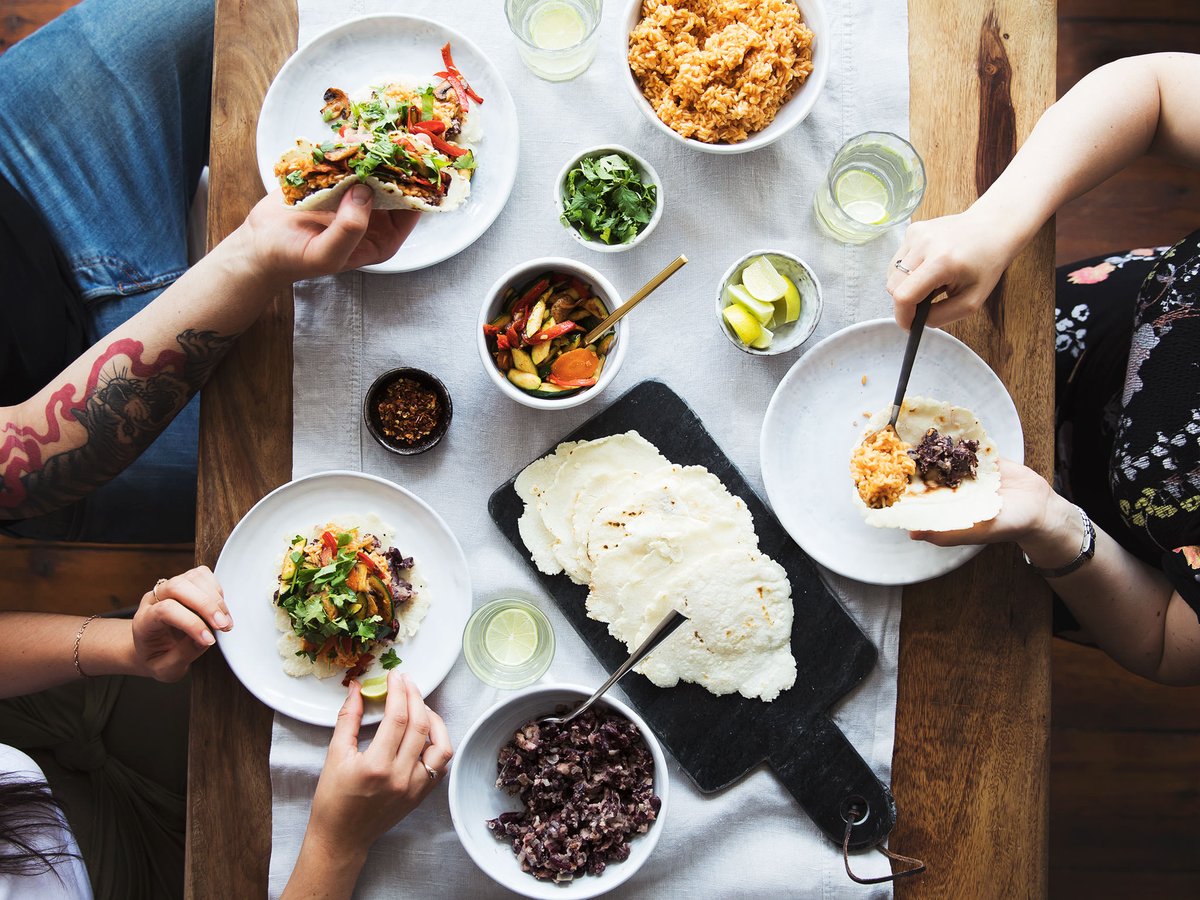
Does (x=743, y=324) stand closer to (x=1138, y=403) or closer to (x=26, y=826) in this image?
(x=1138, y=403)

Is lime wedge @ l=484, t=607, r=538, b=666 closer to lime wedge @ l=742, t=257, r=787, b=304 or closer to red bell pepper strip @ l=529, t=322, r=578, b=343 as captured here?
red bell pepper strip @ l=529, t=322, r=578, b=343

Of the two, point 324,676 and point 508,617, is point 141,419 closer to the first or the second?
point 324,676

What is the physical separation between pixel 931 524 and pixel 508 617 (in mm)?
1064

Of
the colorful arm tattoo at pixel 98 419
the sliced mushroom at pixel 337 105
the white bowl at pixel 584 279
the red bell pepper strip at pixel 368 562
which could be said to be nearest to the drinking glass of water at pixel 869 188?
the white bowl at pixel 584 279

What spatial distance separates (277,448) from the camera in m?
2.17

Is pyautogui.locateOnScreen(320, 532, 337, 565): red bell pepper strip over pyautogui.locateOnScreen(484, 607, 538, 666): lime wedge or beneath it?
over

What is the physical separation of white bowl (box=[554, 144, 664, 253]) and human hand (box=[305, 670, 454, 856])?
118 cm

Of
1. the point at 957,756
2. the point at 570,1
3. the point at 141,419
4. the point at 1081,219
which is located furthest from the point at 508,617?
the point at 1081,219

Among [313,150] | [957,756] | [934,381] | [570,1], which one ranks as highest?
[570,1]

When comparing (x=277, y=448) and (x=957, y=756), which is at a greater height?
(x=277, y=448)

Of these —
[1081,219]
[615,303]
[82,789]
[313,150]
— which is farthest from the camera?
[1081,219]

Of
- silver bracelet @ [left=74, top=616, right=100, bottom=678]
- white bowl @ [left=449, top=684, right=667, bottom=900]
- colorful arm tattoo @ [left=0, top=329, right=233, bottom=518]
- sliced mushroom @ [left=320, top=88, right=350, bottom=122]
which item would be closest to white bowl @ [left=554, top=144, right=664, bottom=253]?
sliced mushroom @ [left=320, top=88, right=350, bottom=122]

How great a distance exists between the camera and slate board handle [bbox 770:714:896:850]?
6.91 ft

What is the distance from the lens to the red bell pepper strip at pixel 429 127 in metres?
2.06
